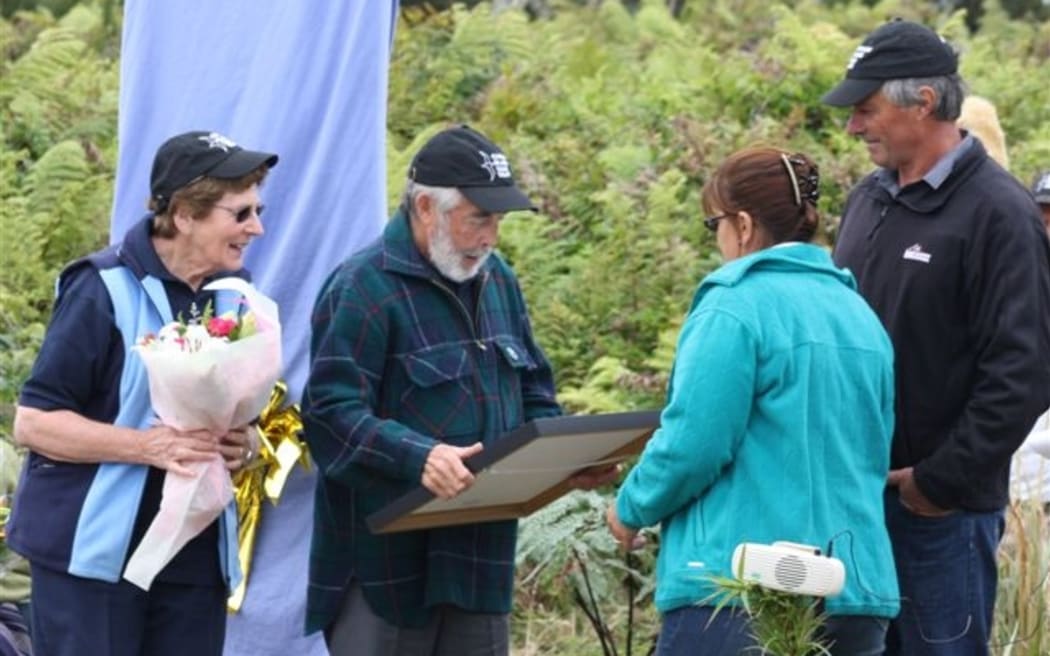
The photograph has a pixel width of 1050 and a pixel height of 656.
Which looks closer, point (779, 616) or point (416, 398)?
point (779, 616)

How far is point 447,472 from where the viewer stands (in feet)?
16.3

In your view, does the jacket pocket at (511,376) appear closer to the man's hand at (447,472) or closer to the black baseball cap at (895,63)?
the man's hand at (447,472)

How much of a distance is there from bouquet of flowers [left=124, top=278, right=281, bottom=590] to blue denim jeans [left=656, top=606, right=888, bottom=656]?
3.79 ft

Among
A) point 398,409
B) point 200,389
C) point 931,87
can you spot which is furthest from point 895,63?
point 200,389

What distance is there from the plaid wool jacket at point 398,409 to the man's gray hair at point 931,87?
1.18m

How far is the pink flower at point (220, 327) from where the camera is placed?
5.00 meters

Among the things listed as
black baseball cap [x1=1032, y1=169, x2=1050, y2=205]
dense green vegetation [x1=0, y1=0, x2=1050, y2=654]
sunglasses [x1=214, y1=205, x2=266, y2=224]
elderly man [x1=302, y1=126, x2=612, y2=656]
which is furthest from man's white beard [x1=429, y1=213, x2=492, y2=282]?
black baseball cap [x1=1032, y1=169, x2=1050, y2=205]

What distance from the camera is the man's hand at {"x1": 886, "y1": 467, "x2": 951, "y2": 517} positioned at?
17.6 feet

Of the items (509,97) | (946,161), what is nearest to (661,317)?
(509,97)

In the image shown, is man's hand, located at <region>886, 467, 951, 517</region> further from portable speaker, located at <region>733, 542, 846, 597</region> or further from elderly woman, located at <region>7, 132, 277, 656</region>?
elderly woman, located at <region>7, 132, 277, 656</region>

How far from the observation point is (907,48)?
5.52 metres

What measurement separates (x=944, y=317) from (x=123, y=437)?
2104mm

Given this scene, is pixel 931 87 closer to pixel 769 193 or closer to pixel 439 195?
pixel 769 193

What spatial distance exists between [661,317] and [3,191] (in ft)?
11.6
